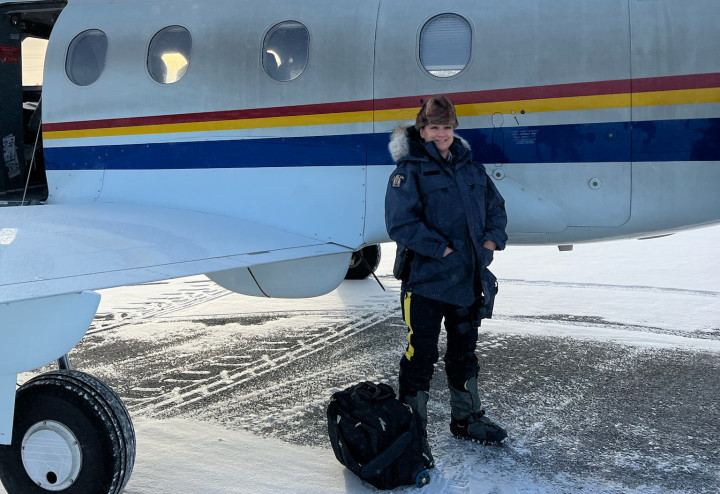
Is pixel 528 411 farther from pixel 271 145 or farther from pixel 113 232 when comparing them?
pixel 113 232

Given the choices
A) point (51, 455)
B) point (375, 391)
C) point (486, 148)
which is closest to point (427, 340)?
point (375, 391)

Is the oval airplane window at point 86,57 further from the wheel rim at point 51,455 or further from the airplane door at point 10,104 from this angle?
the wheel rim at point 51,455

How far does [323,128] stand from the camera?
195 inches

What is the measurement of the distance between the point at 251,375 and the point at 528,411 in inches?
79.8

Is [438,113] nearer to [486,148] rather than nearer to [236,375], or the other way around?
[486,148]

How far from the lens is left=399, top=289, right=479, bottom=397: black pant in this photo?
3959 mm

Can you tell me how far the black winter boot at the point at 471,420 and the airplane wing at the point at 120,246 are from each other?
1.23m

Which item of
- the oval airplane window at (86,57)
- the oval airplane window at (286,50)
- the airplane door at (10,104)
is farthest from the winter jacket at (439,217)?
the airplane door at (10,104)

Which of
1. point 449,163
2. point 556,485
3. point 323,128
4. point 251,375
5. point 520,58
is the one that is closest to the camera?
point 556,485

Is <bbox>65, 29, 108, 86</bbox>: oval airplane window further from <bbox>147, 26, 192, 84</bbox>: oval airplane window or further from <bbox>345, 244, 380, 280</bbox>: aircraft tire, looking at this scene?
<bbox>345, 244, 380, 280</bbox>: aircraft tire

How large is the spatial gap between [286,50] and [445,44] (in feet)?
3.59

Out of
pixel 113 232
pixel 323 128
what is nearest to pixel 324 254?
pixel 323 128

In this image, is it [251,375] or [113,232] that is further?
[251,375]

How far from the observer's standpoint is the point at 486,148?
4.70m
